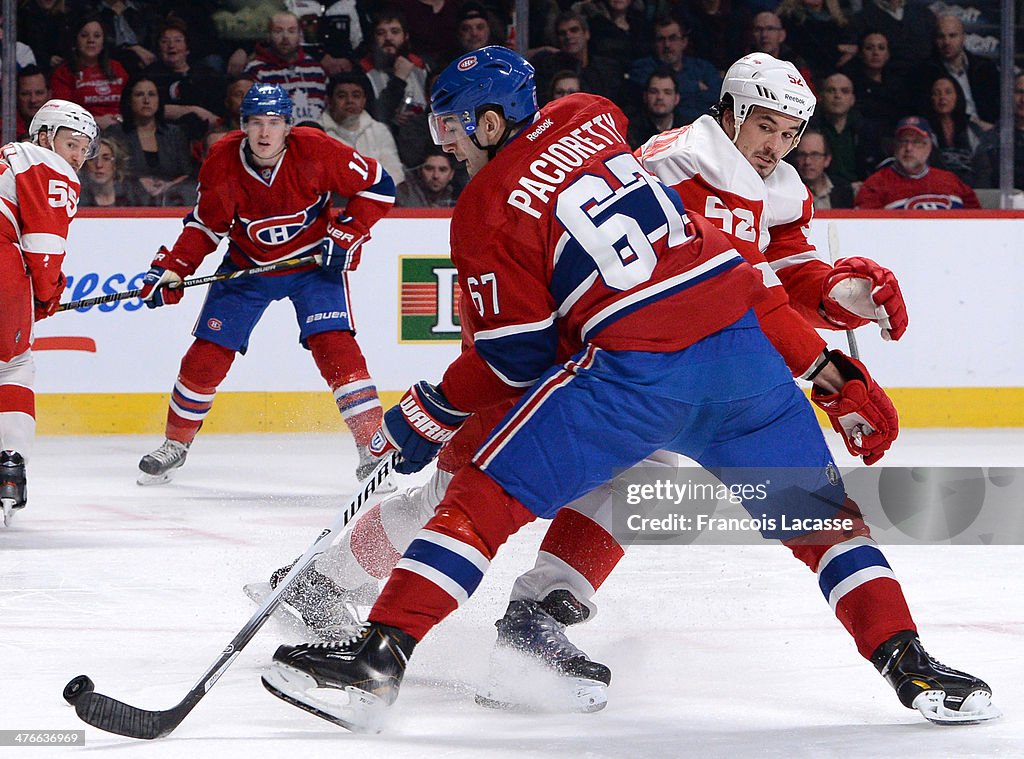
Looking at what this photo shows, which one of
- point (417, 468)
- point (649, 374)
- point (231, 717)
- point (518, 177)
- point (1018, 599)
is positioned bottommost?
point (1018, 599)

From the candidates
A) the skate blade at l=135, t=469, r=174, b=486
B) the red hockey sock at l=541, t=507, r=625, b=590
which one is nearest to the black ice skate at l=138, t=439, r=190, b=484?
the skate blade at l=135, t=469, r=174, b=486

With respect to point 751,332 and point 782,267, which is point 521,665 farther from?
point 782,267

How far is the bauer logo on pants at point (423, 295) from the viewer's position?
545 centimetres

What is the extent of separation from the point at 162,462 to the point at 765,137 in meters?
2.52

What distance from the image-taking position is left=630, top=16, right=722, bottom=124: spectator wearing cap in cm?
595

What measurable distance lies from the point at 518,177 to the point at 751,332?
15.4 inches

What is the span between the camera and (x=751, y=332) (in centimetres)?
209

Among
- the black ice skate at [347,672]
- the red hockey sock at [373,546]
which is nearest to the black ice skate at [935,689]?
the black ice skate at [347,672]

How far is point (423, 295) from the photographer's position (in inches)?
214

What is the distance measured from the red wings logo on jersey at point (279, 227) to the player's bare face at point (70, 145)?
30.0 inches

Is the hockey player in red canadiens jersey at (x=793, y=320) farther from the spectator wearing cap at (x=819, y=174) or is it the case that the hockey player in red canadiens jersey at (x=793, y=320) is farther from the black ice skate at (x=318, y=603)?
the spectator wearing cap at (x=819, y=174)

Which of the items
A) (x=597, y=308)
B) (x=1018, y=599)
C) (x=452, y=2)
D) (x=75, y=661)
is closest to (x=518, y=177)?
(x=597, y=308)

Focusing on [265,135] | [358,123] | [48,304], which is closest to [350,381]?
[265,135]

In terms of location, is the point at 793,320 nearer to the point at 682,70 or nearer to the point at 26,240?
the point at 26,240
